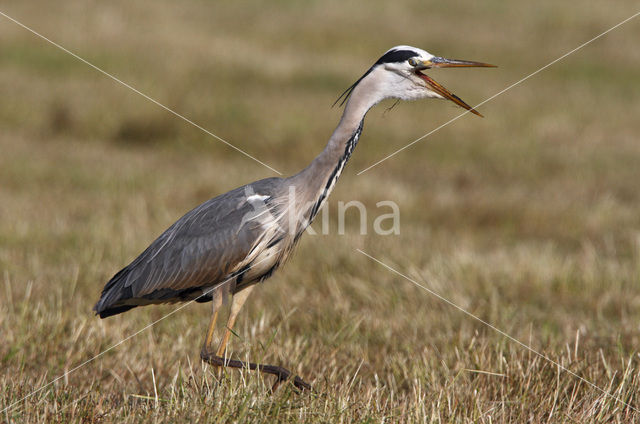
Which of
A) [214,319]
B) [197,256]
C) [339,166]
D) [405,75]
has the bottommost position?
[214,319]

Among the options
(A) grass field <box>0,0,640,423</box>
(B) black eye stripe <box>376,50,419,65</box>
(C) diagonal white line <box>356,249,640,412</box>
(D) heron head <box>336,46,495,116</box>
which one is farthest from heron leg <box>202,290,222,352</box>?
(C) diagonal white line <box>356,249,640,412</box>

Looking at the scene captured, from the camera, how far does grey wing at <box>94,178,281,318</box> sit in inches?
157

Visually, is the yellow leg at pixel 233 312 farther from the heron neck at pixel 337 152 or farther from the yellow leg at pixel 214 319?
the heron neck at pixel 337 152

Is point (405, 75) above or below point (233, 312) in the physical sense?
above

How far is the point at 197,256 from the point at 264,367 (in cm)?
73

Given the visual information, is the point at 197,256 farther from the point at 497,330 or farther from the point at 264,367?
the point at 497,330

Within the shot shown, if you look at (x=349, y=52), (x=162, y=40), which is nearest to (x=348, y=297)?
(x=162, y=40)

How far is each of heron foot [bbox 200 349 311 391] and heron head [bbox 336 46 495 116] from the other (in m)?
1.53

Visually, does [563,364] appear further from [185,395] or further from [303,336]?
[185,395]

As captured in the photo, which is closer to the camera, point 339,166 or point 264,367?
point 264,367

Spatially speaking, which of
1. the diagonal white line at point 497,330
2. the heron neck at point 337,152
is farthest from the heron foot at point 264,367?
the diagonal white line at point 497,330

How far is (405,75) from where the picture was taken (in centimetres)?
400

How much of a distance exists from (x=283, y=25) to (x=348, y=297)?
14982 millimetres

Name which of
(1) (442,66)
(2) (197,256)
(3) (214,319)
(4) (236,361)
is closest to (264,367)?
(4) (236,361)
